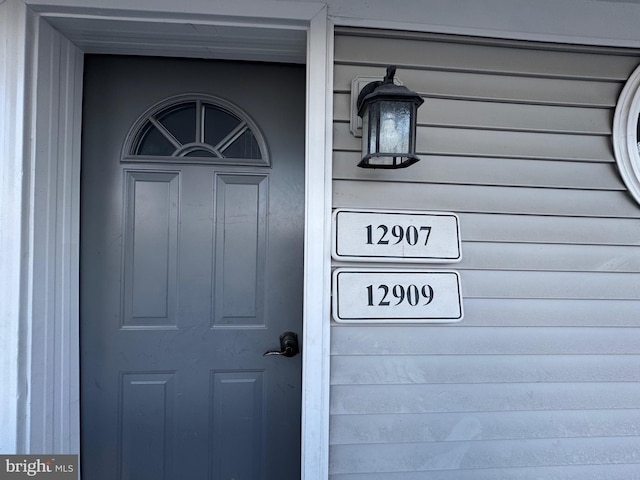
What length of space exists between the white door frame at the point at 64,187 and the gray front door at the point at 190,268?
0.11 meters

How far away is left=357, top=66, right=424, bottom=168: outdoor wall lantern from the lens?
1.12m

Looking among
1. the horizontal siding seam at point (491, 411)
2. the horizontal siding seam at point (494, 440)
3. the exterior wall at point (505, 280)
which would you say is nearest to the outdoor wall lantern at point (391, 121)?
the exterior wall at point (505, 280)

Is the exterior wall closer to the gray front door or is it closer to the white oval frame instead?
the white oval frame

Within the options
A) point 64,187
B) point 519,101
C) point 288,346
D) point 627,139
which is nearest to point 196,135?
point 64,187

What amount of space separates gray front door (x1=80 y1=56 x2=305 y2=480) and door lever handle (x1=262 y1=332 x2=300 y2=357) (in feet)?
0.07

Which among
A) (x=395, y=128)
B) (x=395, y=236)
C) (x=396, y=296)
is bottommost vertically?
(x=396, y=296)

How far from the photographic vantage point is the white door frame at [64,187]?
118 cm

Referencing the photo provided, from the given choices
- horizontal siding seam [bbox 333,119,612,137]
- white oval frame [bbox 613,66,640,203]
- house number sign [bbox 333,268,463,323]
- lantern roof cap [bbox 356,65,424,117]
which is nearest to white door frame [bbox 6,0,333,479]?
house number sign [bbox 333,268,463,323]

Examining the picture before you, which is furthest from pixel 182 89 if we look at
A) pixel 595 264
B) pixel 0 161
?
pixel 595 264

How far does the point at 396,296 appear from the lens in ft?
4.13

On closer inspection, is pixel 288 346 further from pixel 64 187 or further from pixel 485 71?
pixel 485 71

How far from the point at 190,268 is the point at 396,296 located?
80 cm

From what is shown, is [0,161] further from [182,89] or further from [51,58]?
[182,89]

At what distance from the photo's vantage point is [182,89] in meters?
1.43
